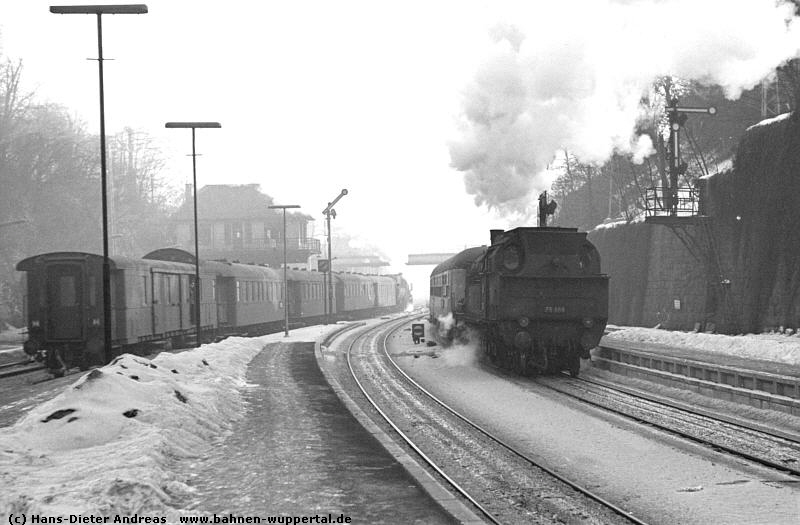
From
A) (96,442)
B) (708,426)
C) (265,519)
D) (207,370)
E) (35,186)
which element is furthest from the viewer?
(35,186)

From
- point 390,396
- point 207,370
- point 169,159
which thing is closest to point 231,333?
point 207,370

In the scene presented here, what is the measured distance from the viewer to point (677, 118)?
31156 mm

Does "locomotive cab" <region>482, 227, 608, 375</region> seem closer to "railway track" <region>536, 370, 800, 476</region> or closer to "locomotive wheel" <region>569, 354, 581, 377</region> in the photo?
"locomotive wheel" <region>569, 354, 581, 377</region>

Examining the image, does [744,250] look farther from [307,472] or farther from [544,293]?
[307,472]

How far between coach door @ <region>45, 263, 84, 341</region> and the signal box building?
54.6m

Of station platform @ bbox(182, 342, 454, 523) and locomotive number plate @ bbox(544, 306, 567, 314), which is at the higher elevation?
locomotive number plate @ bbox(544, 306, 567, 314)

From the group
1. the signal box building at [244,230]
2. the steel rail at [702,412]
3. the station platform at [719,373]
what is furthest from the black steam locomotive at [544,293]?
the signal box building at [244,230]

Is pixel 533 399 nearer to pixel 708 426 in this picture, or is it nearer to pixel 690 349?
pixel 708 426

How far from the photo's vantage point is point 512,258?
742 inches

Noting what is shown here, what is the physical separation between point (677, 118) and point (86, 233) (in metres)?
38.3

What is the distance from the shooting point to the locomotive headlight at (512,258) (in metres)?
18.8

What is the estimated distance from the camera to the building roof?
262ft

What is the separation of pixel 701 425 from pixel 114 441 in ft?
28.3

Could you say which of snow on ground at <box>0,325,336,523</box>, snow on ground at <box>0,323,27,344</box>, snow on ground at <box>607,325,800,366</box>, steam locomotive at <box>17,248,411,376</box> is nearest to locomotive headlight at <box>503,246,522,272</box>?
snow on ground at <box>0,325,336,523</box>
